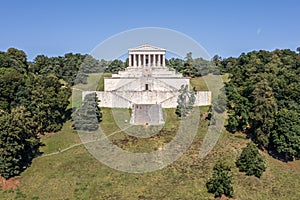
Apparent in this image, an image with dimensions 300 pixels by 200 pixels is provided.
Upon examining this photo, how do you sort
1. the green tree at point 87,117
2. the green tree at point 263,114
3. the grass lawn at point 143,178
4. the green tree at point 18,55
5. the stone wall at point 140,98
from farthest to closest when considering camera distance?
the green tree at point 18,55 → the stone wall at point 140,98 → the green tree at point 87,117 → the green tree at point 263,114 → the grass lawn at point 143,178

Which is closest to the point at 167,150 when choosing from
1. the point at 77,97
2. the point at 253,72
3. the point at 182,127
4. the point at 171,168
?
the point at 171,168

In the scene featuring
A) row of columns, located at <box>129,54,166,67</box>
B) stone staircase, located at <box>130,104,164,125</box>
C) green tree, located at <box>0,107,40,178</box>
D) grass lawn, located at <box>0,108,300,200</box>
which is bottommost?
grass lawn, located at <box>0,108,300,200</box>

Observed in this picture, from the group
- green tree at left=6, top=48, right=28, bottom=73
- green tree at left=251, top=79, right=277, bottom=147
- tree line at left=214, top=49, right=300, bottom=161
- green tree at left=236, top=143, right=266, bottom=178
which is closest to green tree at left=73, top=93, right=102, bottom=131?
tree line at left=214, top=49, right=300, bottom=161

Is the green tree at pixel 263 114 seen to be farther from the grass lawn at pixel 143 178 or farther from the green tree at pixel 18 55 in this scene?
the green tree at pixel 18 55

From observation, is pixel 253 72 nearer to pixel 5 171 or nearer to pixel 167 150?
pixel 167 150

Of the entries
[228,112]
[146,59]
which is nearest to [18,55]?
[146,59]

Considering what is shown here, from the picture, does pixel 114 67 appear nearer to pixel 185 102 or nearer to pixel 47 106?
pixel 185 102

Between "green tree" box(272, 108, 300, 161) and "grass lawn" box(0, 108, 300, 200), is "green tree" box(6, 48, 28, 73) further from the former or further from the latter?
"green tree" box(272, 108, 300, 161)

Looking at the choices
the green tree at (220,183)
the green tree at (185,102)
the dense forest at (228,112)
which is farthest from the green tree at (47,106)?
the green tree at (220,183)

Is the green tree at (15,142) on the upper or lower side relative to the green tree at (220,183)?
upper
